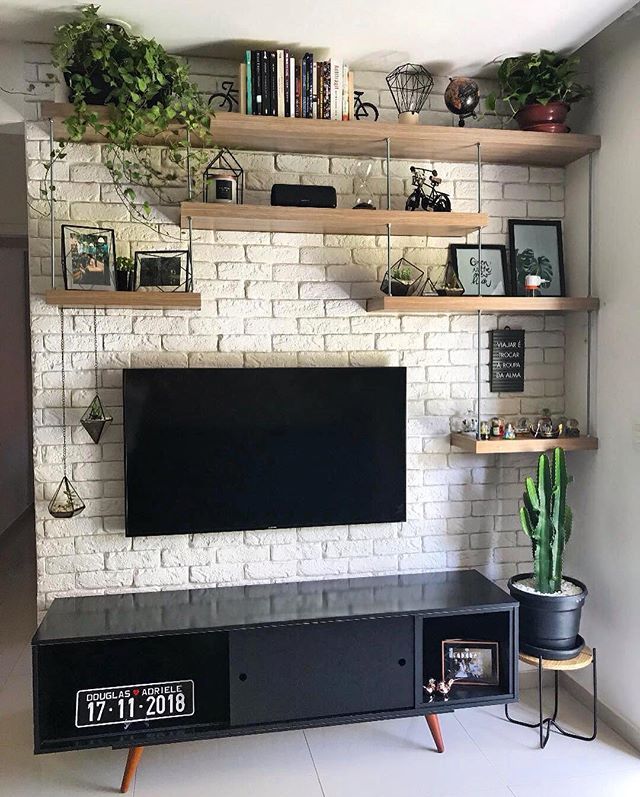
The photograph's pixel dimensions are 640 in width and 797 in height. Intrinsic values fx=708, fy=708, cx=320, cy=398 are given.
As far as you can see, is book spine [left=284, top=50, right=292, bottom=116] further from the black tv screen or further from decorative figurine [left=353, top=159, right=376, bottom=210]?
the black tv screen

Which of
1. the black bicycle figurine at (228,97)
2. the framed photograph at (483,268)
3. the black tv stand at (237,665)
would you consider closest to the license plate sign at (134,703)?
the black tv stand at (237,665)

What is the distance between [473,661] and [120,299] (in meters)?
1.72

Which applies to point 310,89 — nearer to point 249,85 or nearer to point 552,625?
point 249,85

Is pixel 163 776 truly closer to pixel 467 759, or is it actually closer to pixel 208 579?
pixel 208 579

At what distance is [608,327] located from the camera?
2.59m

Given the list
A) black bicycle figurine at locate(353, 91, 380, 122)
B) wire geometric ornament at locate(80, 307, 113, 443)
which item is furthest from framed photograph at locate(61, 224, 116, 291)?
black bicycle figurine at locate(353, 91, 380, 122)

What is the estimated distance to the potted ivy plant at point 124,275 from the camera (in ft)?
7.85

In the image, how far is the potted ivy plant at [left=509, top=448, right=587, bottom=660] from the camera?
8.10 ft

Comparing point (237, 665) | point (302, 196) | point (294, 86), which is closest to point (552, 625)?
point (237, 665)

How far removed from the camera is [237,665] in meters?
2.27

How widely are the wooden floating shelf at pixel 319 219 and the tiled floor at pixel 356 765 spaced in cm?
180

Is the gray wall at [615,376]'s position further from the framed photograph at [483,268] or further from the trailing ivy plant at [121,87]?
the trailing ivy plant at [121,87]

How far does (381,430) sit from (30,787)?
5.37 ft

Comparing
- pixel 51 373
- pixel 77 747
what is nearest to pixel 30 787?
pixel 77 747
